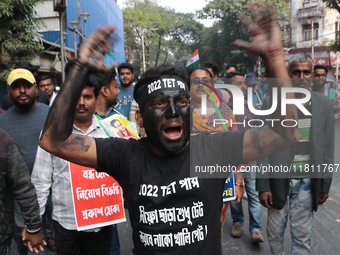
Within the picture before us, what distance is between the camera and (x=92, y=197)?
9.15 ft

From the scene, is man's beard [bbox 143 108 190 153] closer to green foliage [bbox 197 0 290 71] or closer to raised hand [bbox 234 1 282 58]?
raised hand [bbox 234 1 282 58]

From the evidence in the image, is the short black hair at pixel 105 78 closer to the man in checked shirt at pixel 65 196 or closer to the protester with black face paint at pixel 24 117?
the man in checked shirt at pixel 65 196

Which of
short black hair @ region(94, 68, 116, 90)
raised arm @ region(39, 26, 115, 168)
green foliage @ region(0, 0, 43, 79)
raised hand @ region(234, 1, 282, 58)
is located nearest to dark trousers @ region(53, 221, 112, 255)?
raised arm @ region(39, 26, 115, 168)

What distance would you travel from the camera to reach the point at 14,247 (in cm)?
425

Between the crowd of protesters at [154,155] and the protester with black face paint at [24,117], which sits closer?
the crowd of protesters at [154,155]

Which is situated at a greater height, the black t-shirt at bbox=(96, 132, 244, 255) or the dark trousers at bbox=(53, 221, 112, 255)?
the black t-shirt at bbox=(96, 132, 244, 255)

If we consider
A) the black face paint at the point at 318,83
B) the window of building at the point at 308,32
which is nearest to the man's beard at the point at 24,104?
the black face paint at the point at 318,83

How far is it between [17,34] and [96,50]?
1201 cm

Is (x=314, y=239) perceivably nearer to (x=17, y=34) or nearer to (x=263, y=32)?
(x=263, y=32)

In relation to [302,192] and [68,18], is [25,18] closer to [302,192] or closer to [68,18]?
[68,18]

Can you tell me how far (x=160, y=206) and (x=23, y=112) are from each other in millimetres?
2612

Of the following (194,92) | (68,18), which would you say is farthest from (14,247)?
(68,18)

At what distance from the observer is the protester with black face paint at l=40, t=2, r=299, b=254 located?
5.64 ft

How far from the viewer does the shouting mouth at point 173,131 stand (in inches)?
71.9
